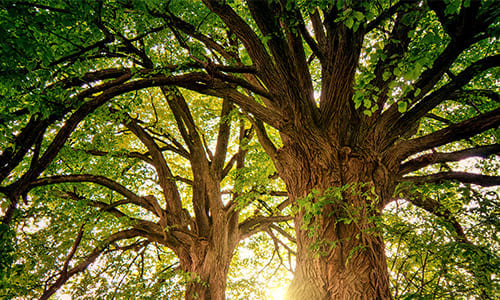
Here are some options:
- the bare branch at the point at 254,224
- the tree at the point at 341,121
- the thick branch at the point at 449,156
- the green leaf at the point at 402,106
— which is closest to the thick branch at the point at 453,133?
the tree at the point at 341,121

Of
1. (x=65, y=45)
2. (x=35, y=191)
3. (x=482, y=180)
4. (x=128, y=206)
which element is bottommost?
(x=482, y=180)

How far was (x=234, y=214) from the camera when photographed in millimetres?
6801

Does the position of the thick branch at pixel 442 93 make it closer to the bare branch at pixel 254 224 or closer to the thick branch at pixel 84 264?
the bare branch at pixel 254 224

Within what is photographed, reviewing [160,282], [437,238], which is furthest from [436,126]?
[160,282]

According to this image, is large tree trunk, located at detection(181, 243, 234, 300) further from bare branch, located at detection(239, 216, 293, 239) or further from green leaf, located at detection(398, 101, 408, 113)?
green leaf, located at detection(398, 101, 408, 113)

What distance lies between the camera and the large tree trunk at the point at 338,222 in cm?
291

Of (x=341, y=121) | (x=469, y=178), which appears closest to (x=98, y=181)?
(x=341, y=121)

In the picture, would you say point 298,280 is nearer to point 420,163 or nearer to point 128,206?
point 420,163

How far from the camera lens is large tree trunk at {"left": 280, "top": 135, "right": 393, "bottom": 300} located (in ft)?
9.55

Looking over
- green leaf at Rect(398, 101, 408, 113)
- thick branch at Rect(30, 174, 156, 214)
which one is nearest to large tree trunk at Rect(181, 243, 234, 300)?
thick branch at Rect(30, 174, 156, 214)

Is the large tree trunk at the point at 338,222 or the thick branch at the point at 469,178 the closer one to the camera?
the large tree trunk at the point at 338,222

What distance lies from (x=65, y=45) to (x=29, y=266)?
4790mm

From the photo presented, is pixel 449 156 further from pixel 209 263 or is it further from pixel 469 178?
pixel 209 263

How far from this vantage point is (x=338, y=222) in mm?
3312
